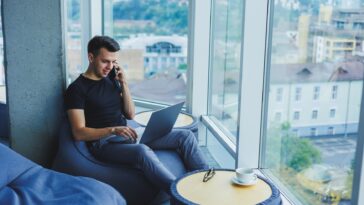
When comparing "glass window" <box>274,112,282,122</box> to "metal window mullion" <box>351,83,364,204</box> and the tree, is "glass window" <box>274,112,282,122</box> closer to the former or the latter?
the tree

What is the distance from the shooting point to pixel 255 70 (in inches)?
121

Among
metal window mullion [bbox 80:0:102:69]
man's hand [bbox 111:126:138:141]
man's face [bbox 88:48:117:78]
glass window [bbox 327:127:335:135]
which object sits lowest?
man's hand [bbox 111:126:138:141]

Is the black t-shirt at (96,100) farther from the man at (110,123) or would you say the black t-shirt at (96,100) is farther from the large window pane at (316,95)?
the large window pane at (316,95)

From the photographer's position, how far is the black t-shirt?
2863 mm

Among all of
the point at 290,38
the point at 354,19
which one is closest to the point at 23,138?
the point at 290,38

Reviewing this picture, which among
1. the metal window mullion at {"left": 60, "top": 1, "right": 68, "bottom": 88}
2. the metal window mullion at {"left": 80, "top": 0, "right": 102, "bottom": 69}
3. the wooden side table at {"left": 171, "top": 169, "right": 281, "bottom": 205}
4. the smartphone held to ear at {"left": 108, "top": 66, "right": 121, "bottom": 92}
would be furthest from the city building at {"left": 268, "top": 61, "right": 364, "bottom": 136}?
the metal window mullion at {"left": 80, "top": 0, "right": 102, "bottom": 69}

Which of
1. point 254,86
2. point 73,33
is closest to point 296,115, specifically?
point 254,86

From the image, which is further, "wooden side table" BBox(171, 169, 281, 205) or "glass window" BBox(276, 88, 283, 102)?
"glass window" BBox(276, 88, 283, 102)

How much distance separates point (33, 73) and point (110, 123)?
647 mm

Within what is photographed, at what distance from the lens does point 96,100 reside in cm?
297

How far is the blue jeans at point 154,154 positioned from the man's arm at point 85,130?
0.12 metres

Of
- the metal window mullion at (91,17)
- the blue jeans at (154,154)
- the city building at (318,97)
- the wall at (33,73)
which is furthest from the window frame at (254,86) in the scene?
the metal window mullion at (91,17)

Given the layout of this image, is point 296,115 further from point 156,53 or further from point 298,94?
point 156,53

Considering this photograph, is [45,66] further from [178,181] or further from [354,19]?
[354,19]
